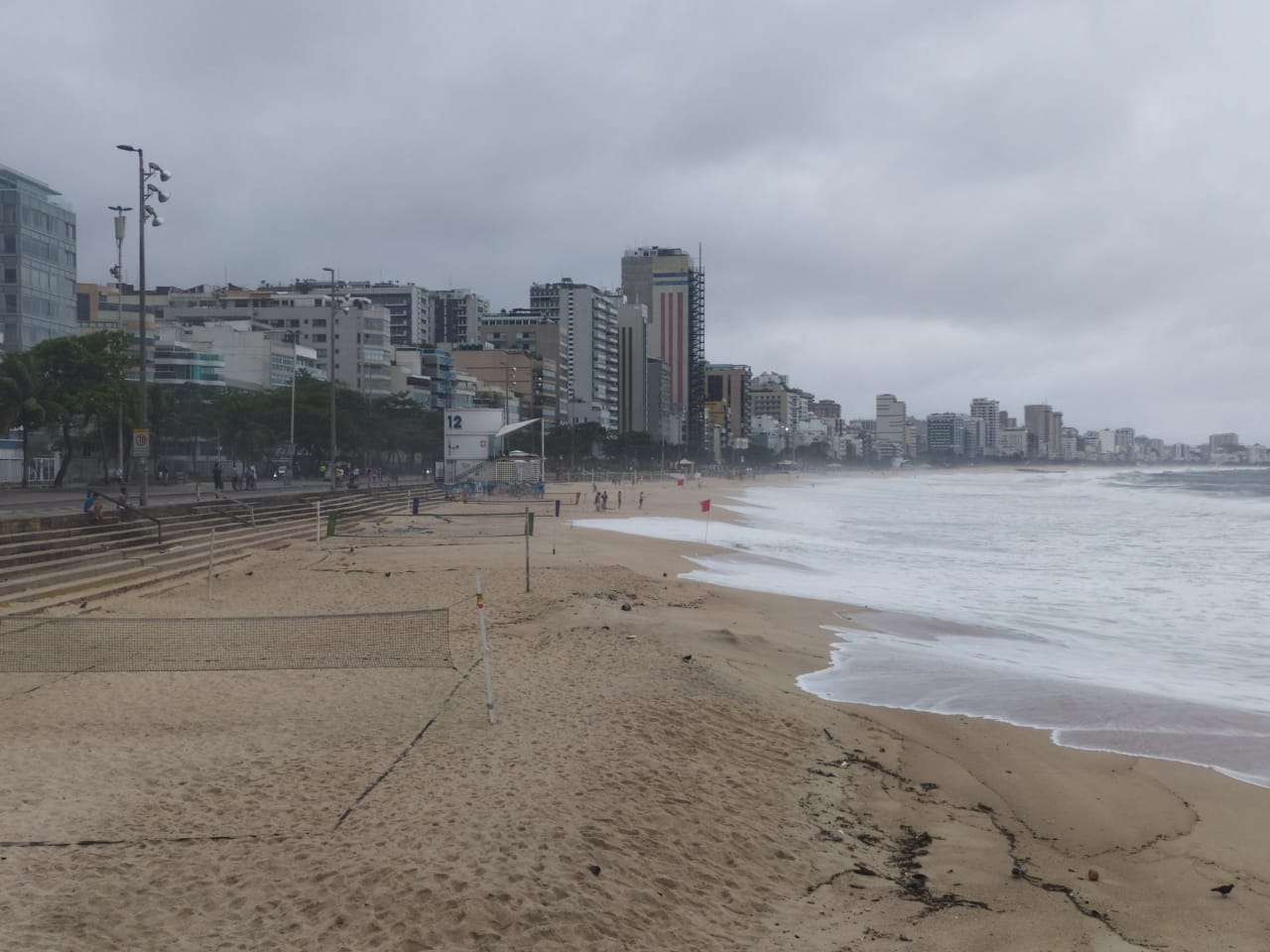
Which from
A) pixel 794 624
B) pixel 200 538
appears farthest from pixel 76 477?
pixel 794 624

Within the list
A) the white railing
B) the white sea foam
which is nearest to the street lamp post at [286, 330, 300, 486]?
the white railing

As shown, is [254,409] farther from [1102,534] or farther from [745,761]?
[745,761]

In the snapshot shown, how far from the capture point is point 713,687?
9953 mm

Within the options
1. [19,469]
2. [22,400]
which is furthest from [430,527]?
[19,469]

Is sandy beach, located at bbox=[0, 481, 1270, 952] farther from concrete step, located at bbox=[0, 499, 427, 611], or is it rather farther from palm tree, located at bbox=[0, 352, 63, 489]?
palm tree, located at bbox=[0, 352, 63, 489]

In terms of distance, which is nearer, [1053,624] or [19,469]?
[1053,624]

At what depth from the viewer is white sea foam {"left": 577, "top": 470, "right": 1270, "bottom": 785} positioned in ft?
34.7

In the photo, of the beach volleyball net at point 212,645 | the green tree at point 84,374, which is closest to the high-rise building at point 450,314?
the green tree at point 84,374

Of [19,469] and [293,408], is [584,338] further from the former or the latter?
[19,469]

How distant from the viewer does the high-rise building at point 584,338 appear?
148375mm

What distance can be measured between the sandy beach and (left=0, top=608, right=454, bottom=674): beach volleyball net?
427mm

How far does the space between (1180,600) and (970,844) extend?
Answer: 14.6m

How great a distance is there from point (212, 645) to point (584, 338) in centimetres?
14042

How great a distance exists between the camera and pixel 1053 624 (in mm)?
16375
